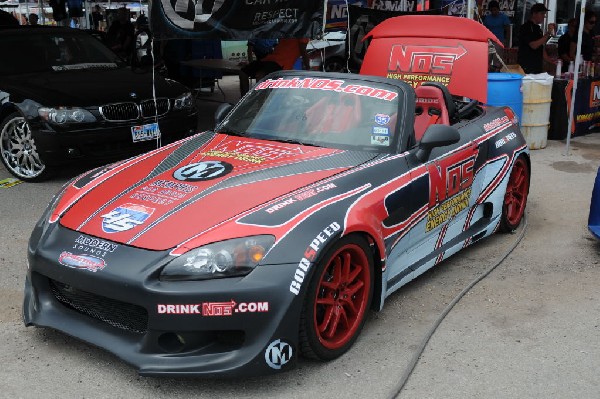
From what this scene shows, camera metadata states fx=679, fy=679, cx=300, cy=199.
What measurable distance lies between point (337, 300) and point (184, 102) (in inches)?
185

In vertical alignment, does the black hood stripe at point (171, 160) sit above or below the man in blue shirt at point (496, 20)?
below

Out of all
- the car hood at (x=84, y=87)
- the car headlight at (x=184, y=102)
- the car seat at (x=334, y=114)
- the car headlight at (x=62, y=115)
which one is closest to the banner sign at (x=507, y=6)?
the car headlight at (x=184, y=102)

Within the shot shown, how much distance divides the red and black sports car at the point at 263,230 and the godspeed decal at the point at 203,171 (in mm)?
12

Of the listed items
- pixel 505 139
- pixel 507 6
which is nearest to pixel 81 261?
pixel 505 139

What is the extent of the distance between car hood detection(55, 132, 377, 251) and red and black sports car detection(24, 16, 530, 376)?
0.03 ft

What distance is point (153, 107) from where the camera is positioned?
285 inches

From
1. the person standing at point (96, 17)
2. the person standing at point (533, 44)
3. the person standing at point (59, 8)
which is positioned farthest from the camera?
the person standing at point (96, 17)

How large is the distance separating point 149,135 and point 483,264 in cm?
384

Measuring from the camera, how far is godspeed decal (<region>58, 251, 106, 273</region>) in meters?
3.09

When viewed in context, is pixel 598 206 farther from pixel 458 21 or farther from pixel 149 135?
pixel 149 135

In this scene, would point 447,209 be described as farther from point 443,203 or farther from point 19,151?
point 19,151

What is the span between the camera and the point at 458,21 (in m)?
6.76

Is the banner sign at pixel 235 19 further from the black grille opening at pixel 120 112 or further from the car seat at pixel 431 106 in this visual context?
the car seat at pixel 431 106

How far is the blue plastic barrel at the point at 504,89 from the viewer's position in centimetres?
850
